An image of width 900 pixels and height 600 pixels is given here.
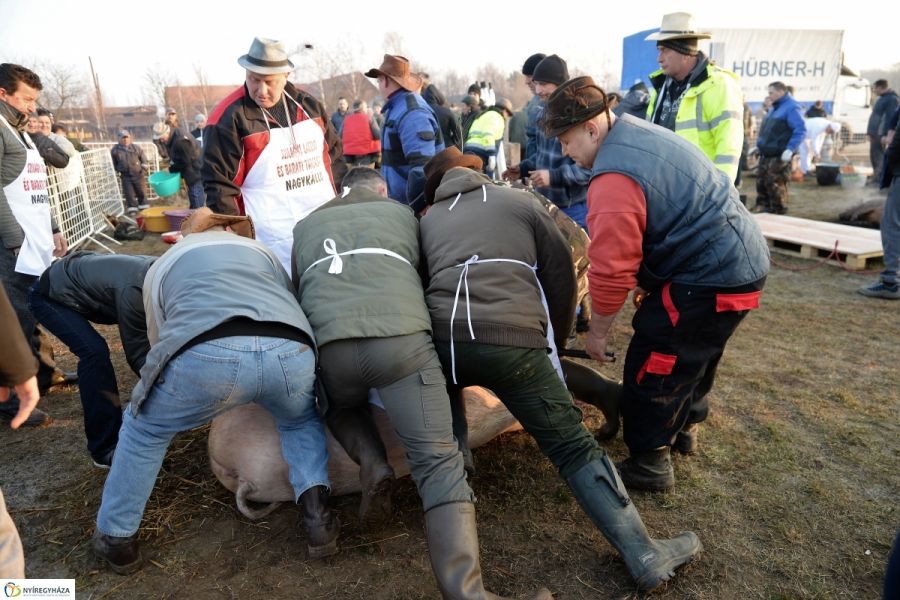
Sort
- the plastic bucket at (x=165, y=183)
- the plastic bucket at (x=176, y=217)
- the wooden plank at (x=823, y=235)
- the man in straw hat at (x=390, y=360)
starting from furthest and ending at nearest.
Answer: the plastic bucket at (x=165, y=183), the plastic bucket at (x=176, y=217), the wooden plank at (x=823, y=235), the man in straw hat at (x=390, y=360)

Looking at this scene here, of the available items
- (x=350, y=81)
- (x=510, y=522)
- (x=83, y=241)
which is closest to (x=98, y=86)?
(x=350, y=81)

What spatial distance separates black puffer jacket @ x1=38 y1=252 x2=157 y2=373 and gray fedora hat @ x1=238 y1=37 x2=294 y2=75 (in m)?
1.40

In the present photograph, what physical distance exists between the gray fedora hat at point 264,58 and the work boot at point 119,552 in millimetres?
2671

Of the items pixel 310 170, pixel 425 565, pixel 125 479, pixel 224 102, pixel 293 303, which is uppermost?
pixel 224 102

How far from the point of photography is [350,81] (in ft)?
127

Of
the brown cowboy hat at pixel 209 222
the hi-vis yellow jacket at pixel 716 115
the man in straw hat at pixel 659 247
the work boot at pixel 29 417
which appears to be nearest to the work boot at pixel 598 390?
the man in straw hat at pixel 659 247

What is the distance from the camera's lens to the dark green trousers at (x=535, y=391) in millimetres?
2547

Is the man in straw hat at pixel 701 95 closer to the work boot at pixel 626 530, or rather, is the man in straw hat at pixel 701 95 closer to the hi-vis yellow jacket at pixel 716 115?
the hi-vis yellow jacket at pixel 716 115

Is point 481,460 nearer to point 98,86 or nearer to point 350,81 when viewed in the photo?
point 350,81

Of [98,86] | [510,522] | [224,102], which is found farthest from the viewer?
[98,86]

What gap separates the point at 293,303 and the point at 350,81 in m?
39.1

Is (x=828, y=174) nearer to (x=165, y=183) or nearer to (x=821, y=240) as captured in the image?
(x=821, y=240)

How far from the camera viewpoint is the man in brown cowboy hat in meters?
5.15

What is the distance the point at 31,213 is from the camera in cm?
422
